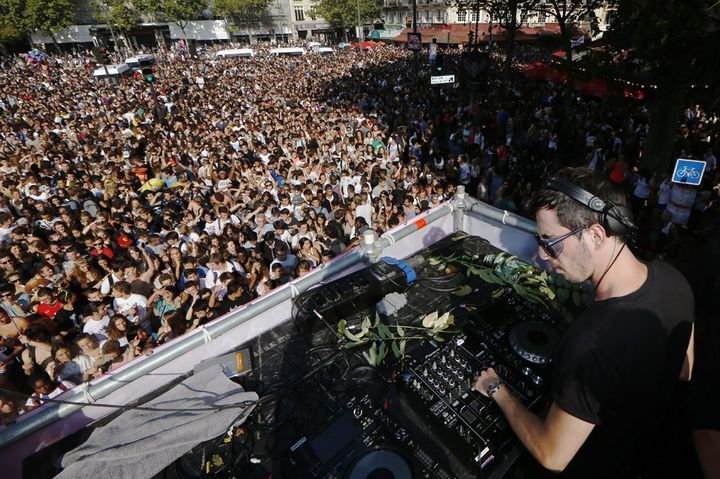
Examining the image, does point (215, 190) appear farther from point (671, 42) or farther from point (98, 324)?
point (671, 42)

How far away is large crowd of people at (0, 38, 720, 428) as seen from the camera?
5547 mm

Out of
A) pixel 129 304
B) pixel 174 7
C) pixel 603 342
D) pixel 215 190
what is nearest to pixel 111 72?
pixel 215 190

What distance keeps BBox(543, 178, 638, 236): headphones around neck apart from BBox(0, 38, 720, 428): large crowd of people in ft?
9.30

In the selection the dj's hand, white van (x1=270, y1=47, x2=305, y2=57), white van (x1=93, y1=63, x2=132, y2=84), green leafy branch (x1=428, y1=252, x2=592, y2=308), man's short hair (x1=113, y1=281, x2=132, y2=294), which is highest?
white van (x1=270, y1=47, x2=305, y2=57)

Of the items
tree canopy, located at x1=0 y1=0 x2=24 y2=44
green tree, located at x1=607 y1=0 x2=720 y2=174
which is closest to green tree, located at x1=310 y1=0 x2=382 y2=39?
tree canopy, located at x1=0 y1=0 x2=24 y2=44

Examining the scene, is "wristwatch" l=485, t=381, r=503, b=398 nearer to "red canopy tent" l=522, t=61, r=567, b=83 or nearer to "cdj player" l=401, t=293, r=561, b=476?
"cdj player" l=401, t=293, r=561, b=476

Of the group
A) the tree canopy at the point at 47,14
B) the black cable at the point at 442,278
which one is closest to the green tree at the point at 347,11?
the tree canopy at the point at 47,14

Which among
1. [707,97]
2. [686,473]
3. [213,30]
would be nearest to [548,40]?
[707,97]

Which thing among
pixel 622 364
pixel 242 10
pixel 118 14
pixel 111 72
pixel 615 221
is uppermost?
pixel 242 10

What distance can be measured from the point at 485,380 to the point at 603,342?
68 centimetres

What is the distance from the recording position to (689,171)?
6.31m

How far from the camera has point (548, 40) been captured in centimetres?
1314

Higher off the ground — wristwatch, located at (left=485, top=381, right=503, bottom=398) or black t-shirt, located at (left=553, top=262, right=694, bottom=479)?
black t-shirt, located at (left=553, top=262, right=694, bottom=479)

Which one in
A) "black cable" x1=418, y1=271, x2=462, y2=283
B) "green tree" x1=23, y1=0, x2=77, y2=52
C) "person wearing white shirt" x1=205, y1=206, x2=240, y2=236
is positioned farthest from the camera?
"green tree" x1=23, y1=0, x2=77, y2=52
